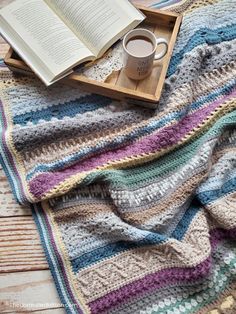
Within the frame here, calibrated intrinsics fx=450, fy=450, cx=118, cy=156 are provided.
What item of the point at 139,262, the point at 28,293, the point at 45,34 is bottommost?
the point at 28,293

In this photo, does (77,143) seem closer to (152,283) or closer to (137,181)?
(137,181)

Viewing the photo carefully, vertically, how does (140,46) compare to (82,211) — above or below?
above

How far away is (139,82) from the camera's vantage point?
943mm

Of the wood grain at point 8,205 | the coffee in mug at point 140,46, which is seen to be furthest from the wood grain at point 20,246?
the coffee in mug at point 140,46

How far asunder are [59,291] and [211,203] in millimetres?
328

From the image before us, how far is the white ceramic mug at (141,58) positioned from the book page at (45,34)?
0.08m

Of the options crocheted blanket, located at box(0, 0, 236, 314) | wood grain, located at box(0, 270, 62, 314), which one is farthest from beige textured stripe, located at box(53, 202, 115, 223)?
wood grain, located at box(0, 270, 62, 314)

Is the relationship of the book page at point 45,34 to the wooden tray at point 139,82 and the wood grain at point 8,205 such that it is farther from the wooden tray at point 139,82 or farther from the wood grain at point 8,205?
the wood grain at point 8,205

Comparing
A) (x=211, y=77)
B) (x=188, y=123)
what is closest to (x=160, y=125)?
(x=188, y=123)

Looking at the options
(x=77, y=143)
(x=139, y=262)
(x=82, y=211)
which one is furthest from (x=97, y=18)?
(x=139, y=262)

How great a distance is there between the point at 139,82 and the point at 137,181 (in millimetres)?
212

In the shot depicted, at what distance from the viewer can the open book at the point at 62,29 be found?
91cm

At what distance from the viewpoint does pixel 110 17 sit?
3.09 feet

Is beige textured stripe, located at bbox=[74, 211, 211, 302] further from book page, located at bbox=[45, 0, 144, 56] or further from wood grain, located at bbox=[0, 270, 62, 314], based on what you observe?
book page, located at bbox=[45, 0, 144, 56]
